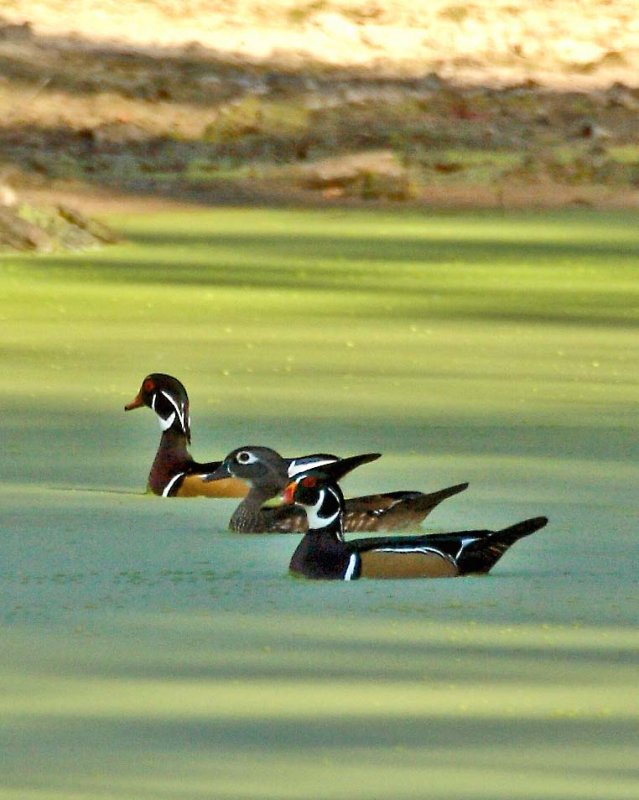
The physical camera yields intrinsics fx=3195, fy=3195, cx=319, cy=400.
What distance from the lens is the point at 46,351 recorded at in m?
11.9

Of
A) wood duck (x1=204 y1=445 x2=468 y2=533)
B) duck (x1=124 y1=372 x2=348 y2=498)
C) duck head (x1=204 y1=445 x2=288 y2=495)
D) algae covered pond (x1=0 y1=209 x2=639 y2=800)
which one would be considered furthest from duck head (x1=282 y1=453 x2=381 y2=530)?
duck (x1=124 y1=372 x2=348 y2=498)

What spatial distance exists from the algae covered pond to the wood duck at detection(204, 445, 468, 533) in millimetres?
75

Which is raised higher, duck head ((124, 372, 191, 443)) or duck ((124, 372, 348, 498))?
duck head ((124, 372, 191, 443))

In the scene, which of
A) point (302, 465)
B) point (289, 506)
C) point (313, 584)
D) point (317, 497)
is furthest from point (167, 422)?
point (313, 584)

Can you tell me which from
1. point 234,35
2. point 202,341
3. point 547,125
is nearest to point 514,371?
point 202,341

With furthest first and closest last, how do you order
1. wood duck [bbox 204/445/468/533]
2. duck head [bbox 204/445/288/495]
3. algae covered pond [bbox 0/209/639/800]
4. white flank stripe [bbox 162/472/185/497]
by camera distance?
white flank stripe [bbox 162/472/185/497] < duck head [bbox 204/445/288/495] < wood duck [bbox 204/445/468/533] < algae covered pond [bbox 0/209/639/800]

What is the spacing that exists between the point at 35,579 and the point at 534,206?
16.9 metres

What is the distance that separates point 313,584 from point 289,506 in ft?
2.58

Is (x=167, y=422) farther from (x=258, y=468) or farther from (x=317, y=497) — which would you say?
(x=317, y=497)

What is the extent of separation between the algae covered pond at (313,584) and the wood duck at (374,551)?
5 centimetres

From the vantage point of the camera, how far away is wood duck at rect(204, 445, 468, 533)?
716 cm

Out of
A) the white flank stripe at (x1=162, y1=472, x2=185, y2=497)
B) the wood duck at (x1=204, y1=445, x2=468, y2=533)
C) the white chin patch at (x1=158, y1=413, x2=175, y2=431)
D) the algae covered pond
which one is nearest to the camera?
the algae covered pond

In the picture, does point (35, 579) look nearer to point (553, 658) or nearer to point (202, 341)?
point (553, 658)

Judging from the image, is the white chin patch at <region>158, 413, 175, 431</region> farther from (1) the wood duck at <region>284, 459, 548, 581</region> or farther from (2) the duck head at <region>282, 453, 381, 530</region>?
(1) the wood duck at <region>284, 459, 548, 581</region>
